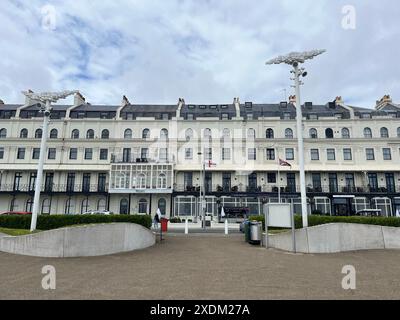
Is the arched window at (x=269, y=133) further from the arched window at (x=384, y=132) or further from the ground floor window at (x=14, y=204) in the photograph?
the ground floor window at (x=14, y=204)

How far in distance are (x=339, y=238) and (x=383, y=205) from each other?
28077mm

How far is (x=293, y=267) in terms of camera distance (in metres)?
8.30

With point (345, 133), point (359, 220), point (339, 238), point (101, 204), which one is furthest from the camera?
point (345, 133)

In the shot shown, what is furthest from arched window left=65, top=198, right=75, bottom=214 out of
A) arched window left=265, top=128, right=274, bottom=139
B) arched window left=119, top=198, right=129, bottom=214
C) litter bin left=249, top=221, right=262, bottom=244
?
litter bin left=249, top=221, right=262, bottom=244

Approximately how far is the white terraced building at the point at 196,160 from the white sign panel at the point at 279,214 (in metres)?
22.0

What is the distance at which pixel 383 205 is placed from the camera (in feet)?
112

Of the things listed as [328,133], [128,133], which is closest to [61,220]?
[128,133]

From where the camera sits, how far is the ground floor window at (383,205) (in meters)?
34.0

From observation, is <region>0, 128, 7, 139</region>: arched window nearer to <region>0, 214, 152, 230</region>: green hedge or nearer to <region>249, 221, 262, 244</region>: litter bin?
<region>0, 214, 152, 230</region>: green hedge

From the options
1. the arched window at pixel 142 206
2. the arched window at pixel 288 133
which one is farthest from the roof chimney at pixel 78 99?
the arched window at pixel 288 133

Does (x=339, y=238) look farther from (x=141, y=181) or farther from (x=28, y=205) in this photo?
(x=28, y=205)

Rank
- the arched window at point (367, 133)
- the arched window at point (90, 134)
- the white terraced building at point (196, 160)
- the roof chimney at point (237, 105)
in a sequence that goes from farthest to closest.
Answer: the roof chimney at point (237, 105) → the arched window at point (90, 134) → the arched window at point (367, 133) → the white terraced building at point (196, 160)
